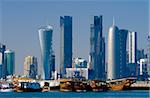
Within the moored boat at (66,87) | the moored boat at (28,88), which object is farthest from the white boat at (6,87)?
the moored boat at (66,87)

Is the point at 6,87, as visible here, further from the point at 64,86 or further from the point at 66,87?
the point at 66,87

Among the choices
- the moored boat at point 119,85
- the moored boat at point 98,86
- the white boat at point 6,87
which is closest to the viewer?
the white boat at point 6,87

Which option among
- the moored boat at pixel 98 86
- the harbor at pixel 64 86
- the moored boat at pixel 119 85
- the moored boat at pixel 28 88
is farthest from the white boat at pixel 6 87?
the moored boat at pixel 119 85

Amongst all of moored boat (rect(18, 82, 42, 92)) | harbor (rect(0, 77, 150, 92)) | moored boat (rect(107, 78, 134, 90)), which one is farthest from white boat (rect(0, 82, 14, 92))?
moored boat (rect(107, 78, 134, 90))

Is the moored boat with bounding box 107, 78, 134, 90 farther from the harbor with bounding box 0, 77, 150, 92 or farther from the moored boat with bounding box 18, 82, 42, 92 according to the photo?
the moored boat with bounding box 18, 82, 42, 92

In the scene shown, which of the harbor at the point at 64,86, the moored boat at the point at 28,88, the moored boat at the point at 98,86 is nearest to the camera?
the moored boat at the point at 28,88

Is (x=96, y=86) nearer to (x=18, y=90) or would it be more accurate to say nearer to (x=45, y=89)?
(x=45, y=89)

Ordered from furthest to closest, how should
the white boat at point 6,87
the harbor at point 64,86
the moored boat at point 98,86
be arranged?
the moored boat at point 98,86 → the white boat at point 6,87 → the harbor at point 64,86

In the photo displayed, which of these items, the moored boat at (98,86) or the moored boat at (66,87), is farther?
the moored boat at (98,86)

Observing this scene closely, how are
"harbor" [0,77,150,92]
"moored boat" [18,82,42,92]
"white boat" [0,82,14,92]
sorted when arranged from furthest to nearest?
"white boat" [0,82,14,92]
"harbor" [0,77,150,92]
"moored boat" [18,82,42,92]

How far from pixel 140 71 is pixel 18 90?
243 feet

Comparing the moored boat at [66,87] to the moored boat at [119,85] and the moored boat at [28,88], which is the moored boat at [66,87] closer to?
the moored boat at [28,88]

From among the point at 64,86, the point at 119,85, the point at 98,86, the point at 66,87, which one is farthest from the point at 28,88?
the point at 119,85

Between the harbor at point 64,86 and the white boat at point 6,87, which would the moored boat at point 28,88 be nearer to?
the harbor at point 64,86
